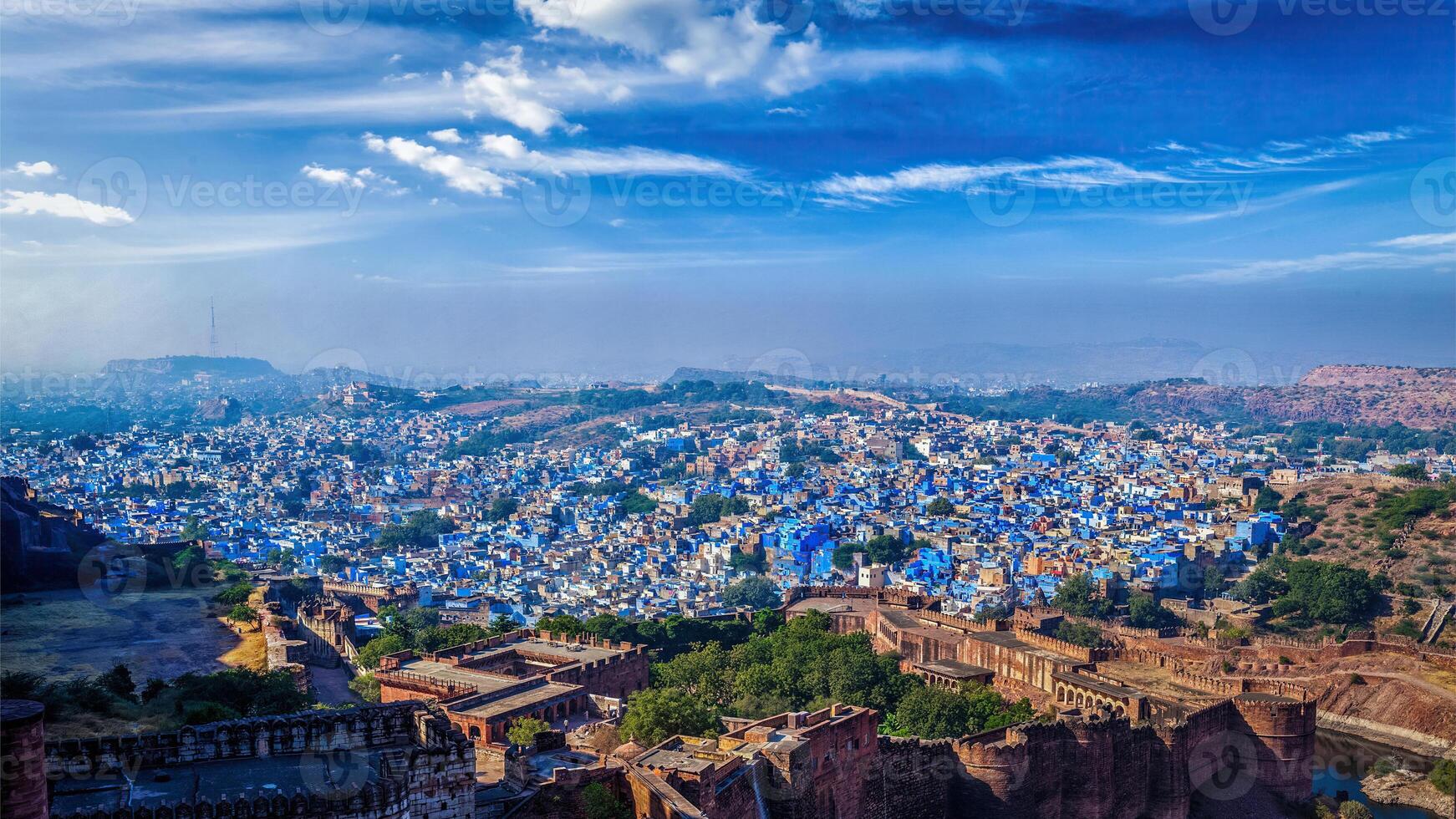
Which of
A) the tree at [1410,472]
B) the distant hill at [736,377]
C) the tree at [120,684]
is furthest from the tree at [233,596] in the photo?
the distant hill at [736,377]

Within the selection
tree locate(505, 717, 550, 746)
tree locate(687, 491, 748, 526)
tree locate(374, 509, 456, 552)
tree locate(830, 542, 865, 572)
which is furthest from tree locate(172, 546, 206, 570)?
tree locate(687, 491, 748, 526)

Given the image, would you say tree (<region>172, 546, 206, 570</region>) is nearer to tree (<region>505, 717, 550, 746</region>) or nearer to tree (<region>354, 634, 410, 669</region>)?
tree (<region>354, 634, 410, 669</region>)

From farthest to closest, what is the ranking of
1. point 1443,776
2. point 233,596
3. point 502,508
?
point 502,508, point 233,596, point 1443,776

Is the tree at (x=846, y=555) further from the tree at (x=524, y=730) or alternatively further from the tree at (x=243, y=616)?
the tree at (x=524, y=730)

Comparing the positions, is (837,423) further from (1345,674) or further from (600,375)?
(600,375)

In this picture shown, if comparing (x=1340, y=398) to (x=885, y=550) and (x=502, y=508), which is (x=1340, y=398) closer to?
(x=885, y=550)

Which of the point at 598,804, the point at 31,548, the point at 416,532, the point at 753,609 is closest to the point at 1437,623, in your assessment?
the point at 753,609

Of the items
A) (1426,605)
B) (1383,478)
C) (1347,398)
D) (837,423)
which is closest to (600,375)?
(837,423)
